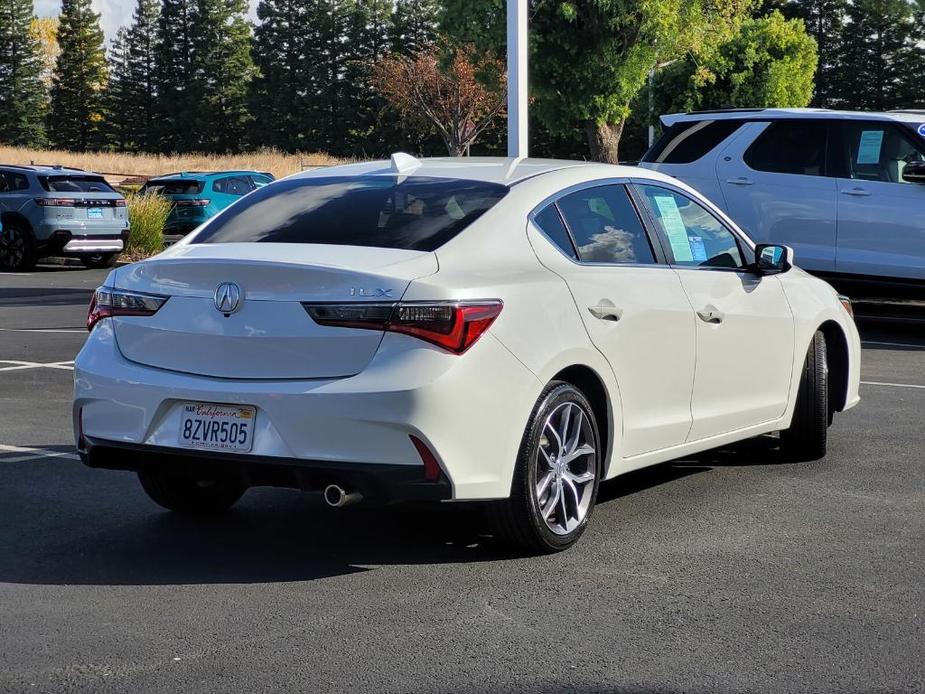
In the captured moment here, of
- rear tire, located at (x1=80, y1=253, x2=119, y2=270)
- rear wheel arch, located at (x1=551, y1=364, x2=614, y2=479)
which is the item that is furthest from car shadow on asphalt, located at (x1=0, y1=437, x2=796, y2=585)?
rear tire, located at (x1=80, y1=253, x2=119, y2=270)

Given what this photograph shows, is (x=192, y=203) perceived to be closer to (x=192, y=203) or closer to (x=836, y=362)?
(x=192, y=203)

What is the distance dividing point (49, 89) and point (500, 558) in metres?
97.4

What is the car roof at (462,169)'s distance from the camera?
21.0 feet

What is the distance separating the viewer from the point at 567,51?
26562mm

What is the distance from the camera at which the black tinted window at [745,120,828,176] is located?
14.7 metres

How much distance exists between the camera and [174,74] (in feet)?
311

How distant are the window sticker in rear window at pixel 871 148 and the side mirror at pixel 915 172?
17.0 inches

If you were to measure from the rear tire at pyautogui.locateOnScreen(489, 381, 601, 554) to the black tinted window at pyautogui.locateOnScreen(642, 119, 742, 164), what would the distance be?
9.51 metres

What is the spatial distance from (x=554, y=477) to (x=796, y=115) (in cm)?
977

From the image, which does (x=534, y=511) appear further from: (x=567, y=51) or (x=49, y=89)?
(x=49, y=89)

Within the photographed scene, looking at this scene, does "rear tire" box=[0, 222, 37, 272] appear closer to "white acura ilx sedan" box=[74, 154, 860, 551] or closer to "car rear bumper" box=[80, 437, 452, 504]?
"white acura ilx sedan" box=[74, 154, 860, 551]

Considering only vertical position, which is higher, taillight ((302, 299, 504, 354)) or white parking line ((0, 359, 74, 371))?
taillight ((302, 299, 504, 354))

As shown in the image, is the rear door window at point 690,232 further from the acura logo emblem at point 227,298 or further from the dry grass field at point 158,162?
the dry grass field at point 158,162

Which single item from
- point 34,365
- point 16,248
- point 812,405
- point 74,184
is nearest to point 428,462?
point 812,405
